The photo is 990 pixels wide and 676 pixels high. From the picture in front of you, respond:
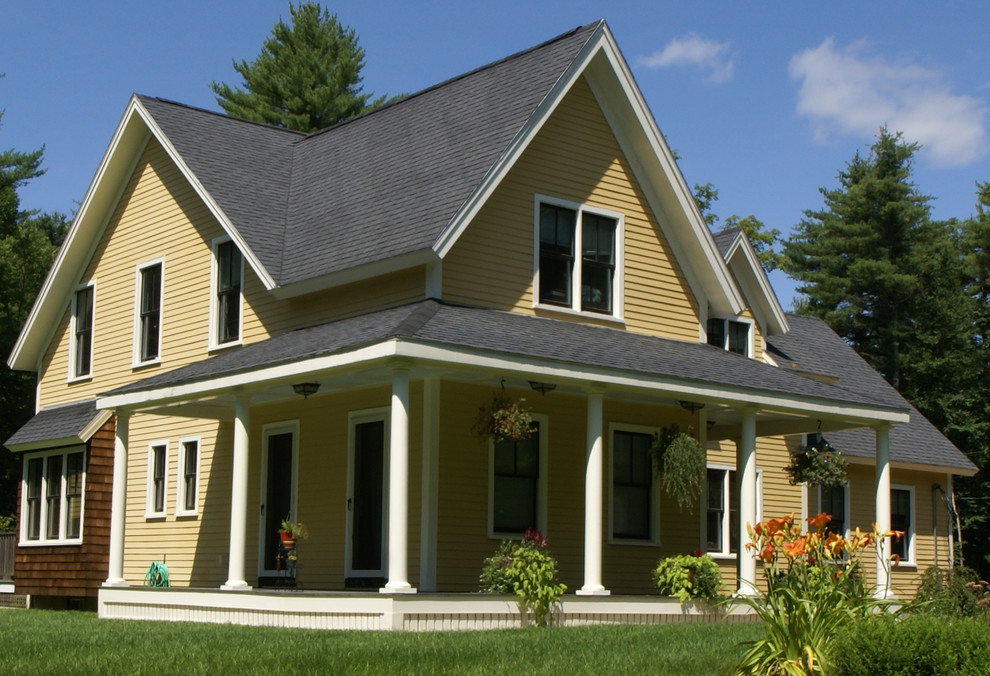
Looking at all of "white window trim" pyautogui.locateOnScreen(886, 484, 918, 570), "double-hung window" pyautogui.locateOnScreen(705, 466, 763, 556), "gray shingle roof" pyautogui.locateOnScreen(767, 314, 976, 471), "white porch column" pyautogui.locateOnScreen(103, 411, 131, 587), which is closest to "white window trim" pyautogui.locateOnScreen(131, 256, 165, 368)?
"white porch column" pyautogui.locateOnScreen(103, 411, 131, 587)

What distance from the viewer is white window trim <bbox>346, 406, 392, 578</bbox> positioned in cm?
1930

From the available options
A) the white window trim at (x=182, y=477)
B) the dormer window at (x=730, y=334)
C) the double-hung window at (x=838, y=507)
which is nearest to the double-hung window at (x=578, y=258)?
the dormer window at (x=730, y=334)

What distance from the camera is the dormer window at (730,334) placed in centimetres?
2727

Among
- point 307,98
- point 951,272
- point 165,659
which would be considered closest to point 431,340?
point 165,659

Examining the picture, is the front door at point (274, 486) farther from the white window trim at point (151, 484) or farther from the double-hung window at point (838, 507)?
the double-hung window at point (838, 507)

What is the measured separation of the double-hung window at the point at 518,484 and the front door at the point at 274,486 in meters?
3.65

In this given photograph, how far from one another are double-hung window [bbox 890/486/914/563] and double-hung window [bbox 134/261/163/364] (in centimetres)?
1706

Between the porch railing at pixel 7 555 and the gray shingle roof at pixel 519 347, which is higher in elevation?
the gray shingle roof at pixel 519 347

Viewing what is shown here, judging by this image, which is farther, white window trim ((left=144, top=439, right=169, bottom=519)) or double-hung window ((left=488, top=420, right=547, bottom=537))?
white window trim ((left=144, top=439, right=169, bottom=519))

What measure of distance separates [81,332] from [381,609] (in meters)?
14.6

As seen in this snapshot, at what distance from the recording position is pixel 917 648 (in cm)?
1024

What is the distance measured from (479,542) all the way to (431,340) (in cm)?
432

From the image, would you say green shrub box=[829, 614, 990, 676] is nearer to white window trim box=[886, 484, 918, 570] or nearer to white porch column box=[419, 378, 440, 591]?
white porch column box=[419, 378, 440, 591]

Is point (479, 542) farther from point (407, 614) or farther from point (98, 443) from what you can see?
point (98, 443)
